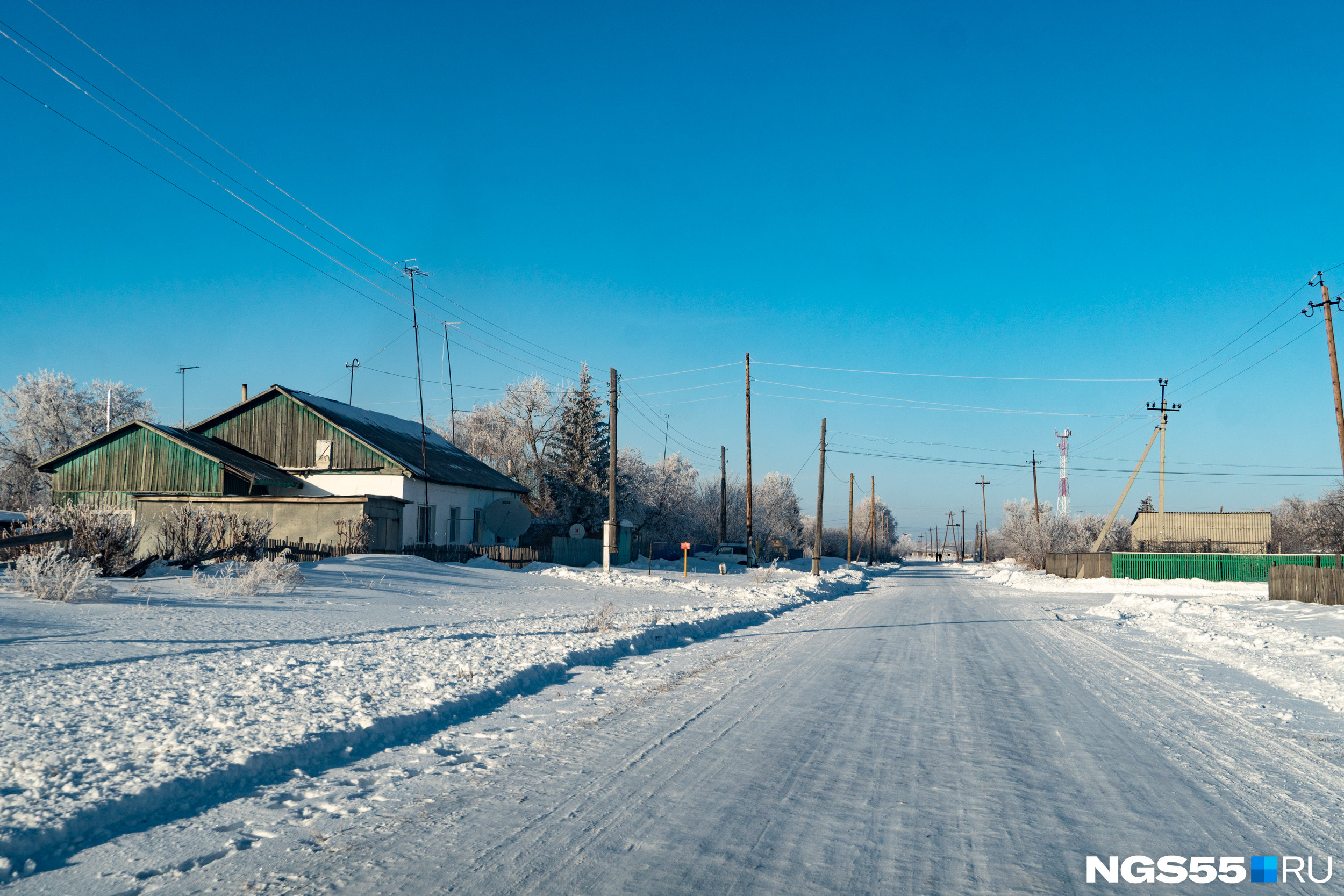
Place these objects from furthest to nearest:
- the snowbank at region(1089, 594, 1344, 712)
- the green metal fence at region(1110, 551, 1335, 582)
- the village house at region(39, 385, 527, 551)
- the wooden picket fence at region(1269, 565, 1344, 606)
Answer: the green metal fence at region(1110, 551, 1335, 582)
the village house at region(39, 385, 527, 551)
the wooden picket fence at region(1269, 565, 1344, 606)
the snowbank at region(1089, 594, 1344, 712)

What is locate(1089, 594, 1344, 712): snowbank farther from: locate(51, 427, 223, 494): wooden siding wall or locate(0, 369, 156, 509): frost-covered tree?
locate(0, 369, 156, 509): frost-covered tree

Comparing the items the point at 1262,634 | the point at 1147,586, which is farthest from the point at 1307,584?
the point at 1147,586

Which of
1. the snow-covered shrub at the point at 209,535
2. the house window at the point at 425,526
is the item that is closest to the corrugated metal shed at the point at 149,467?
the house window at the point at 425,526

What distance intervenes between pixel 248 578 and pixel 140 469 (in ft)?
82.5

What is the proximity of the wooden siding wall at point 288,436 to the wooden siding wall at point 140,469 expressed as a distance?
13.7 feet

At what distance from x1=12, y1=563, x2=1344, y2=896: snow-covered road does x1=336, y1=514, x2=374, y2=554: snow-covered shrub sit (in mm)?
21494

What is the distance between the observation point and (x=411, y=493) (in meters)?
35.2

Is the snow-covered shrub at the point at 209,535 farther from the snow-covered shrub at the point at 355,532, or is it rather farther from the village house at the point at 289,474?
the village house at the point at 289,474

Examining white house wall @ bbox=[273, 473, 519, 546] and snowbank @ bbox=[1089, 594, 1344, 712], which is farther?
white house wall @ bbox=[273, 473, 519, 546]

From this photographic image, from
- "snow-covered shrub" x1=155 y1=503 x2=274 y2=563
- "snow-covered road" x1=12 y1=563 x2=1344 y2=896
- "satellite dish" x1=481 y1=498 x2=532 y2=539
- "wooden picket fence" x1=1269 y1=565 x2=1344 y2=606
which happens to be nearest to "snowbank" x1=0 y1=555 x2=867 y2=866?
"snow-covered road" x1=12 y1=563 x2=1344 y2=896

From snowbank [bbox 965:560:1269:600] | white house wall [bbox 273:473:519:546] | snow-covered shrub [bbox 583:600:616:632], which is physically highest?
white house wall [bbox 273:473:519:546]

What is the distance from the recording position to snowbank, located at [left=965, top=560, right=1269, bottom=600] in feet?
115

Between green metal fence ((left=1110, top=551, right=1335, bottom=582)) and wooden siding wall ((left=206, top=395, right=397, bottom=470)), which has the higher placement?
wooden siding wall ((left=206, top=395, right=397, bottom=470))

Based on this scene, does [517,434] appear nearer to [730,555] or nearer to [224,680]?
[730,555]
